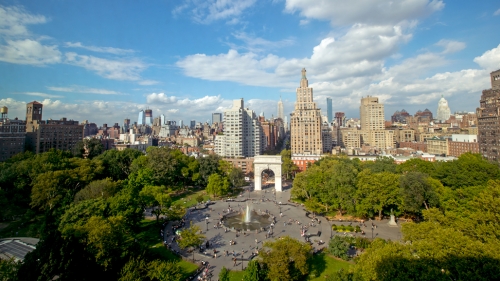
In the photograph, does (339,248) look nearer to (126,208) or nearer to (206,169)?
(126,208)

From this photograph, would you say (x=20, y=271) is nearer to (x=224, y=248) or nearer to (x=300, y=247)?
(x=224, y=248)

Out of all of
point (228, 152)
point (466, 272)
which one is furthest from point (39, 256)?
point (228, 152)

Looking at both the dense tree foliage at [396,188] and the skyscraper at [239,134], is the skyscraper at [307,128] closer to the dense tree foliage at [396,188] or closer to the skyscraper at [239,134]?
the skyscraper at [239,134]

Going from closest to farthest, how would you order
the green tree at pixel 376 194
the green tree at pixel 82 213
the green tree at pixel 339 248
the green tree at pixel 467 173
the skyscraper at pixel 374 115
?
1. the green tree at pixel 339 248
2. the green tree at pixel 82 213
3. the green tree at pixel 376 194
4. the green tree at pixel 467 173
5. the skyscraper at pixel 374 115

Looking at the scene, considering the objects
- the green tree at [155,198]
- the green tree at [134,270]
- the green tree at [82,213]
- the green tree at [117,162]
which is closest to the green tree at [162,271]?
the green tree at [134,270]

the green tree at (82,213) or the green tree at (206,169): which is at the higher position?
the green tree at (206,169)

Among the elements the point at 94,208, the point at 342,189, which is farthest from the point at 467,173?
the point at 94,208

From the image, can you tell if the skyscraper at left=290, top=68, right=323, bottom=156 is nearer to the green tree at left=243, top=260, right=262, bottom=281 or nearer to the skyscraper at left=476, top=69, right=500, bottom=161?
the skyscraper at left=476, top=69, right=500, bottom=161

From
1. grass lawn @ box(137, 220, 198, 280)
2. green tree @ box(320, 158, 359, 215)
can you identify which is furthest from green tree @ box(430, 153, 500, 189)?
grass lawn @ box(137, 220, 198, 280)
